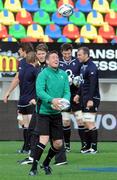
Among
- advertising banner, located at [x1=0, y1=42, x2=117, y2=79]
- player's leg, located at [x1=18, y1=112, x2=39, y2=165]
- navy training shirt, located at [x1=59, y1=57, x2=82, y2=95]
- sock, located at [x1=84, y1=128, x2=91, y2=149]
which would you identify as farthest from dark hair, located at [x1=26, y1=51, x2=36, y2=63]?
advertising banner, located at [x1=0, y1=42, x2=117, y2=79]

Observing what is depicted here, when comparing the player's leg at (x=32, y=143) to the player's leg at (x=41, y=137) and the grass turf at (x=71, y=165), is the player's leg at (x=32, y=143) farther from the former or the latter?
the player's leg at (x=41, y=137)

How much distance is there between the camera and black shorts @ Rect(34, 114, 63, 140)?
8891 mm

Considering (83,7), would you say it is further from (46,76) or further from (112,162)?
(46,76)

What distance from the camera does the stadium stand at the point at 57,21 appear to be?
64.2 ft

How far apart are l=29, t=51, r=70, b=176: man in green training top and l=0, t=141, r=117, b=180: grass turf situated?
1.00 feet

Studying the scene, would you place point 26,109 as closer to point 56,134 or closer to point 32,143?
point 32,143

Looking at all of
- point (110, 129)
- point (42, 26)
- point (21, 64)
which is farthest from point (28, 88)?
point (42, 26)

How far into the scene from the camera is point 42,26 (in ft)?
65.2

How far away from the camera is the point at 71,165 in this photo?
10.1m

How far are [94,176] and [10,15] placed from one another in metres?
11.9

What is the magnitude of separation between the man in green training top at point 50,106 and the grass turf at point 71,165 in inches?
12.0

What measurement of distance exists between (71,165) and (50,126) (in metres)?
1.34

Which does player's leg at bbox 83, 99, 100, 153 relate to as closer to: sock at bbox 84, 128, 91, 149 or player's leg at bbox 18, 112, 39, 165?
sock at bbox 84, 128, 91, 149

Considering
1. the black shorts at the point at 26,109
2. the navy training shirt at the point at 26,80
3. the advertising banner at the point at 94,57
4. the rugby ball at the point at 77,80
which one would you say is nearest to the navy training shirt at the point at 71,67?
the rugby ball at the point at 77,80
